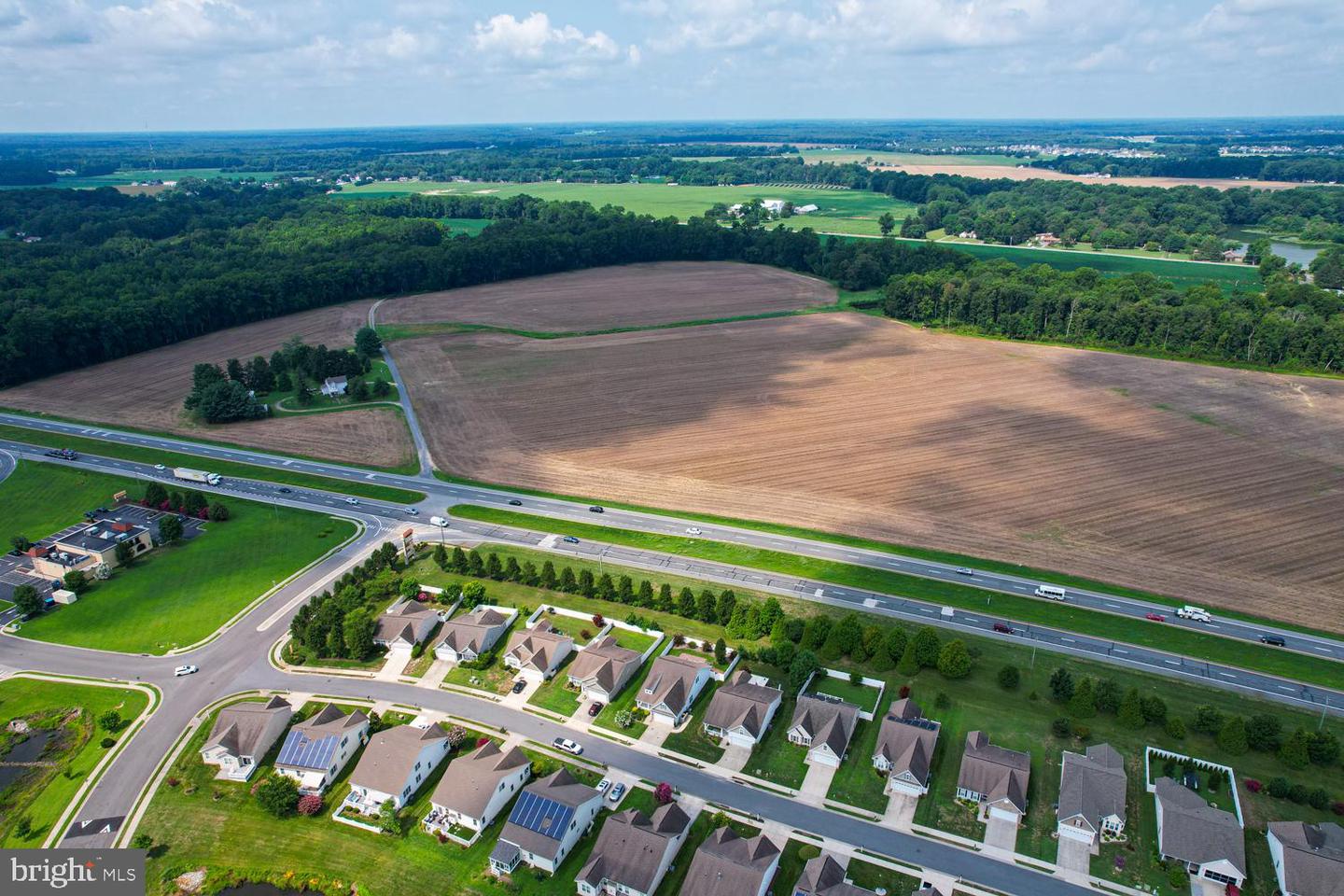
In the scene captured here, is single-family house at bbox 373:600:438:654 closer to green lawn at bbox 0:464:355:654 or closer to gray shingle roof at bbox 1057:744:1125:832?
green lawn at bbox 0:464:355:654

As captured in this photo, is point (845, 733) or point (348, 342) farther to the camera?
point (348, 342)

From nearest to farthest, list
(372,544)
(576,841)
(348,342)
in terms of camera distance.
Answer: (576,841)
(372,544)
(348,342)

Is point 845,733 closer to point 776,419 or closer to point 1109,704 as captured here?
point 1109,704

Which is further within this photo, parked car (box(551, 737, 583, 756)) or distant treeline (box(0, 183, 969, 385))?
distant treeline (box(0, 183, 969, 385))

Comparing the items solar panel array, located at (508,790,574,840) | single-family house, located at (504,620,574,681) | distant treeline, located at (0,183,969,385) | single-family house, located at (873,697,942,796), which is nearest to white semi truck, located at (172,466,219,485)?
single-family house, located at (504,620,574,681)

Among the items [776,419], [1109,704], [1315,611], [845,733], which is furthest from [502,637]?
[1315,611]

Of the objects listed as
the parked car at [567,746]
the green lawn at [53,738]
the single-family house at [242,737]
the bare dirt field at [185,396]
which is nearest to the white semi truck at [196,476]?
the bare dirt field at [185,396]

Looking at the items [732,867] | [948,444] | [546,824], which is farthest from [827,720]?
[948,444]
